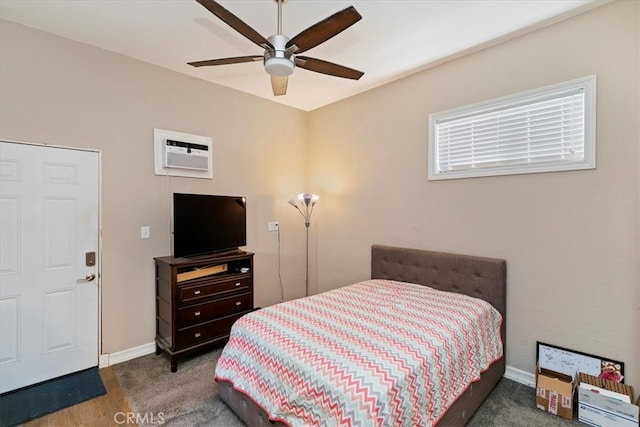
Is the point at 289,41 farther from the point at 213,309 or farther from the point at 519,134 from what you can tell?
the point at 213,309

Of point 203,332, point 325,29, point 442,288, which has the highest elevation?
point 325,29

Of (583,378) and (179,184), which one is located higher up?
(179,184)

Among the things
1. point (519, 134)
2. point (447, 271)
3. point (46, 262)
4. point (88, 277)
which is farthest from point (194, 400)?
Answer: point (519, 134)

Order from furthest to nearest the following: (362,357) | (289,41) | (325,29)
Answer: (289,41) < (325,29) < (362,357)

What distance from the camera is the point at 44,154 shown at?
2.57 metres

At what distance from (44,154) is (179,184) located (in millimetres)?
1106

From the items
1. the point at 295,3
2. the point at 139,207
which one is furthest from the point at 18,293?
the point at 295,3

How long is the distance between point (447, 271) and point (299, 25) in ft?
8.36

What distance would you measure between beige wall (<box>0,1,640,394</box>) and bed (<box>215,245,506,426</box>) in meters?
0.14

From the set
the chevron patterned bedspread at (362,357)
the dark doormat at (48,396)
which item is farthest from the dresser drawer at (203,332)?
the chevron patterned bedspread at (362,357)

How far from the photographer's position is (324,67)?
2.21m

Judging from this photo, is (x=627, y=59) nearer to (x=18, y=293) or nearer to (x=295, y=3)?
(x=295, y=3)

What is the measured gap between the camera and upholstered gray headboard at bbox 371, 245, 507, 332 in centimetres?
265

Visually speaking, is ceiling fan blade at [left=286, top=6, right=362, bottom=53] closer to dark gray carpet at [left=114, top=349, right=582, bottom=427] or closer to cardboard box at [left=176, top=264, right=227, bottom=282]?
cardboard box at [left=176, top=264, right=227, bottom=282]
